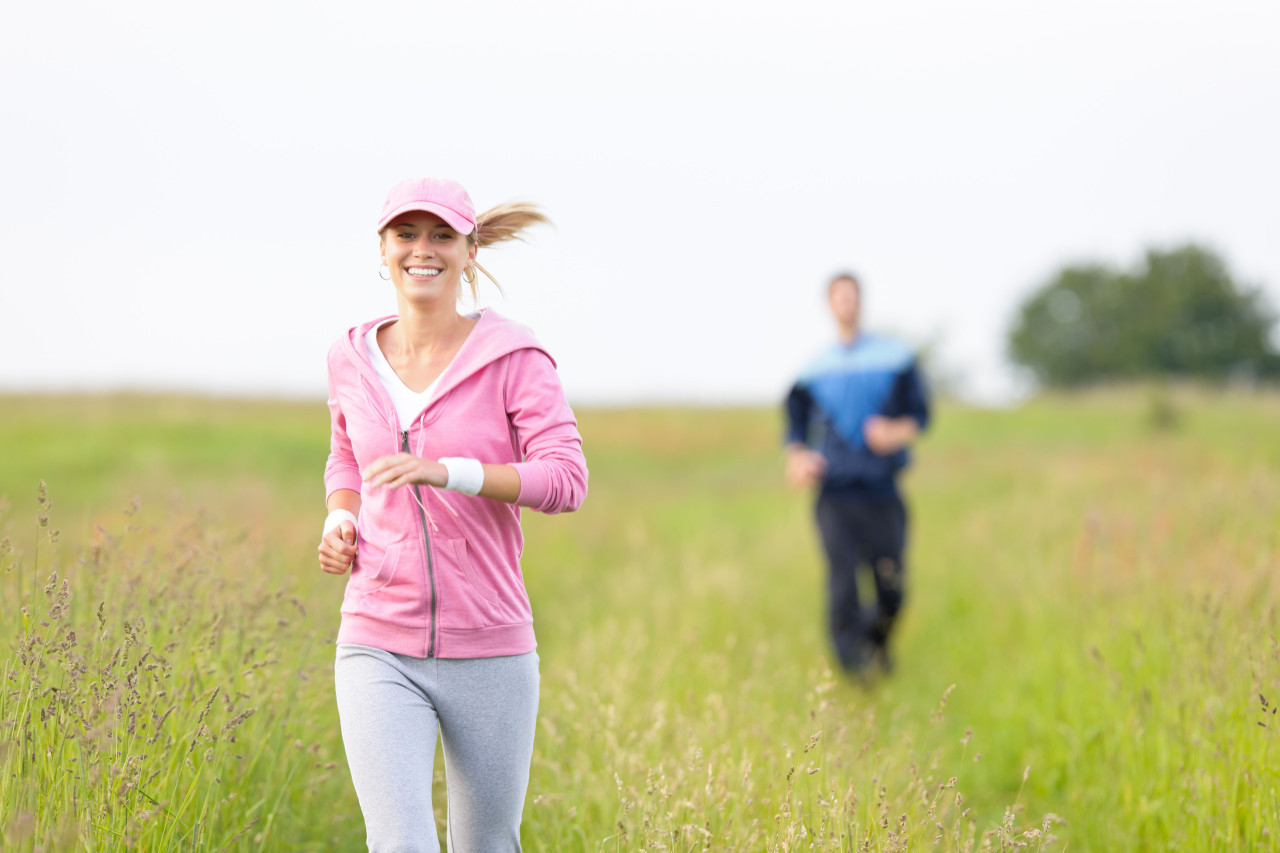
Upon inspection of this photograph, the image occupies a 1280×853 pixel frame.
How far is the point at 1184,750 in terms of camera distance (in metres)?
4.21

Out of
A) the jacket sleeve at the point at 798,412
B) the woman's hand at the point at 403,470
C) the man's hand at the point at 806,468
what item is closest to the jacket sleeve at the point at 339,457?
the woman's hand at the point at 403,470

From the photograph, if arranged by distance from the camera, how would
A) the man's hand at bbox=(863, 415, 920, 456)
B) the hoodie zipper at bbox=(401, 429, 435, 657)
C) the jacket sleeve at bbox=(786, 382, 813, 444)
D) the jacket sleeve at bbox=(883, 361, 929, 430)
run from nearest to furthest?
the hoodie zipper at bbox=(401, 429, 435, 657) → the man's hand at bbox=(863, 415, 920, 456) → the jacket sleeve at bbox=(883, 361, 929, 430) → the jacket sleeve at bbox=(786, 382, 813, 444)

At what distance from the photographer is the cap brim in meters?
2.79

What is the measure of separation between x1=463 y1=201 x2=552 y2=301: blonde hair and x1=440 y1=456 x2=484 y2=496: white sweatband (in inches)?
30.5

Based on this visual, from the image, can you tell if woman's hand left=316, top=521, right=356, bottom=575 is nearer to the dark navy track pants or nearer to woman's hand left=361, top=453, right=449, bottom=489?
woman's hand left=361, top=453, right=449, bottom=489

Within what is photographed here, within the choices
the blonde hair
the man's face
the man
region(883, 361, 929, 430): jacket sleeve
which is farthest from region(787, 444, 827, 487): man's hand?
the blonde hair

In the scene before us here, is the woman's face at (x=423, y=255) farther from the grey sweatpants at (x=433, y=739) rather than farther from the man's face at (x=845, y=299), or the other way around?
the man's face at (x=845, y=299)

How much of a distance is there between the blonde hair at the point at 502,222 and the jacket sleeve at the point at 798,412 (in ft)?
14.3

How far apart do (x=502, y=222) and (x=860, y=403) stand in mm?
4306

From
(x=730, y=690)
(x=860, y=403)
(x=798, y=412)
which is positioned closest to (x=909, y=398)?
(x=860, y=403)

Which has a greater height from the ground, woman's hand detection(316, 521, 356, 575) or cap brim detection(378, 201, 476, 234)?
cap brim detection(378, 201, 476, 234)

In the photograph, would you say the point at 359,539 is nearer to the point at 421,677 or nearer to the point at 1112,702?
the point at 421,677

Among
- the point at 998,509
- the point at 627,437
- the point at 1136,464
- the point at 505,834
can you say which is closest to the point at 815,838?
the point at 505,834

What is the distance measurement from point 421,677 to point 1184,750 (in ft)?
10.1
